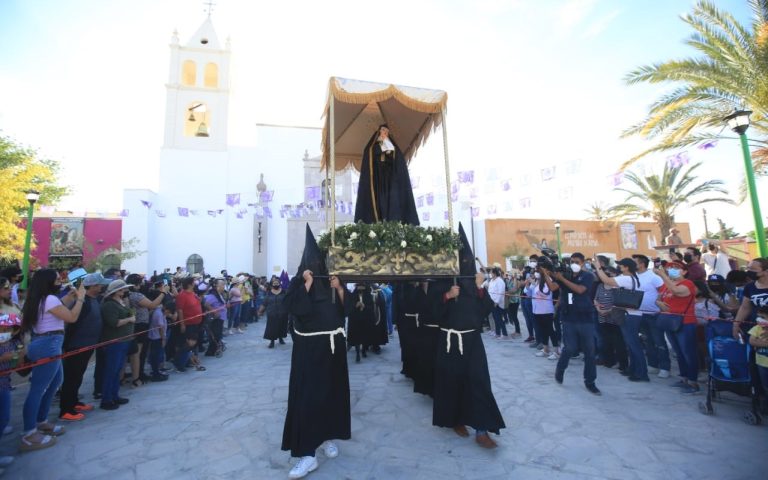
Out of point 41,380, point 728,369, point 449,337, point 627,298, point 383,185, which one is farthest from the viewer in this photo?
point 627,298

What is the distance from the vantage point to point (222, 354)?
31.7ft

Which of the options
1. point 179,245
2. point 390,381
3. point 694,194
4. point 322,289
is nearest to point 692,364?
point 390,381

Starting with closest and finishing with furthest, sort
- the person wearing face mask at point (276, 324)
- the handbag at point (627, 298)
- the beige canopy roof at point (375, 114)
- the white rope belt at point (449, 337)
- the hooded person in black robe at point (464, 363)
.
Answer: the hooded person in black robe at point (464, 363)
the white rope belt at point (449, 337)
the beige canopy roof at point (375, 114)
the handbag at point (627, 298)
the person wearing face mask at point (276, 324)

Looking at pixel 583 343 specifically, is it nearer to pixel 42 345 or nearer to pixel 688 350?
pixel 688 350

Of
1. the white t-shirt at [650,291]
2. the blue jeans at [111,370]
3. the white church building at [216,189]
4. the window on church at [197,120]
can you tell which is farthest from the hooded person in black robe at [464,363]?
the window on church at [197,120]

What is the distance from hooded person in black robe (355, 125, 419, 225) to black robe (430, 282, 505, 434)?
1.38 metres

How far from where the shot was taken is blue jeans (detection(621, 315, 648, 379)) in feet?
21.2

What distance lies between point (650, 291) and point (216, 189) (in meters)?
25.3

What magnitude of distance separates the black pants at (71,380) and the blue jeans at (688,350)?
8.62 metres

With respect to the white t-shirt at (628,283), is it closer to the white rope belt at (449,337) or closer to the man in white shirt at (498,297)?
the man in white shirt at (498,297)

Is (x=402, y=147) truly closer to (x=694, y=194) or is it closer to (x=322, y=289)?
(x=322, y=289)

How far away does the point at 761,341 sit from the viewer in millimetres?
4242

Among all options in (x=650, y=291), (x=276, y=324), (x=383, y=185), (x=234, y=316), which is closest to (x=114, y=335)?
(x=276, y=324)

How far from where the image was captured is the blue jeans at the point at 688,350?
5813 millimetres
